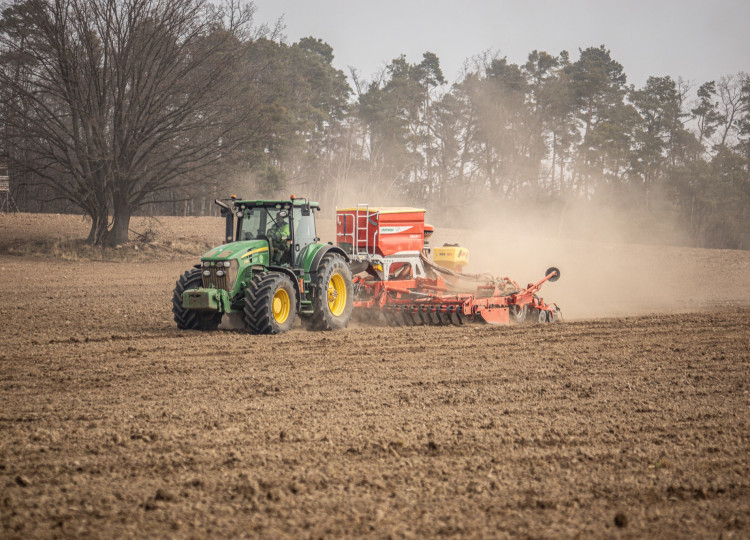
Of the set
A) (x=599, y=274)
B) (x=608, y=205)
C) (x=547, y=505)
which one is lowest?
(x=547, y=505)

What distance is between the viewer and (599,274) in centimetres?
2792

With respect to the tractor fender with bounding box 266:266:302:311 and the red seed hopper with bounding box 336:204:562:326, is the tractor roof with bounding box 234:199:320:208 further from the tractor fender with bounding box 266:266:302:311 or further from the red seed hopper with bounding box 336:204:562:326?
the red seed hopper with bounding box 336:204:562:326

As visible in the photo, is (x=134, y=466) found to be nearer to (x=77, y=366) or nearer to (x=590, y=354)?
(x=77, y=366)

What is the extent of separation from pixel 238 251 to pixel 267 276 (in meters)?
0.65

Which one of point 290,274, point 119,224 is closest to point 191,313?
point 290,274

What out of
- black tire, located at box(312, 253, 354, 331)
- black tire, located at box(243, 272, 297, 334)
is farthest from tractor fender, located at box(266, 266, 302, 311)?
black tire, located at box(312, 253, 354, 331)

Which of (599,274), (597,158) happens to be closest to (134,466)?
(599,274)

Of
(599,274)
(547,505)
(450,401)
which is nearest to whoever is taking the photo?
(547,505)

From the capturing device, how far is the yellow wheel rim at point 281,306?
1198 cm

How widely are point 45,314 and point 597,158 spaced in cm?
4304

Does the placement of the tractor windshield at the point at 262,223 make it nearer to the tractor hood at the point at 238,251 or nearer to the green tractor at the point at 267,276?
the green tractor at the point at 267,276

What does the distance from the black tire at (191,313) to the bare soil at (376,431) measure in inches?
11.4

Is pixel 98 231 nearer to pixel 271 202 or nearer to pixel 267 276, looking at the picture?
pixel 271 202

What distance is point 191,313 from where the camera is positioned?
476 inches
